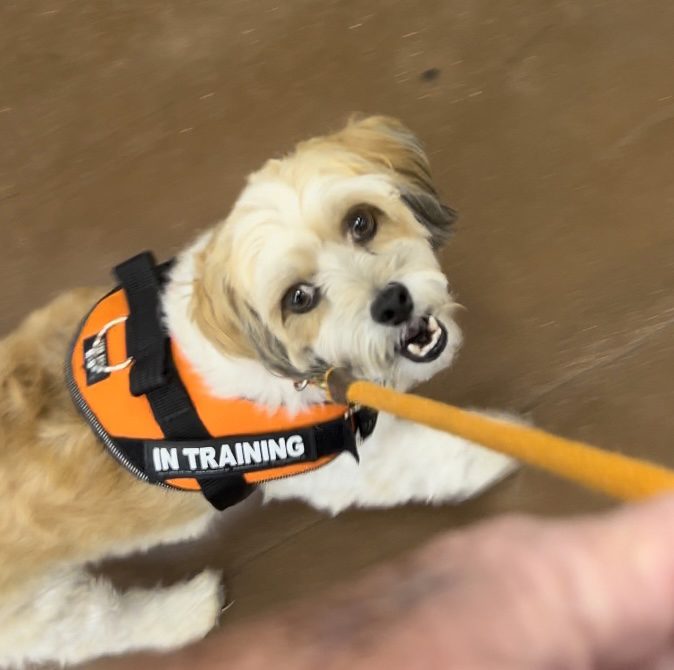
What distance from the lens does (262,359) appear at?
116cm

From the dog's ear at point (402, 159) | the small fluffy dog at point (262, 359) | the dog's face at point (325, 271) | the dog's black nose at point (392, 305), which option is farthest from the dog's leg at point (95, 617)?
the dog's ear at point (402, 159)

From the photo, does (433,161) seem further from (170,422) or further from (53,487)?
(53,487)

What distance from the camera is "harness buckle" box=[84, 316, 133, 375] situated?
123 cm

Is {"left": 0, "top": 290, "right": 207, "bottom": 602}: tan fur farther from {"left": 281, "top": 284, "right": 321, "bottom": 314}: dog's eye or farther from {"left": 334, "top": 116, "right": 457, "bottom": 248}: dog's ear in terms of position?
{"left": 334, "top": 116, "right": 457, "bottom": 248}: dog's ear

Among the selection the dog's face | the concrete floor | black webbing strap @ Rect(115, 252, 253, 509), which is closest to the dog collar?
black webbing strap @ Rect(115, 252, 253, 509)

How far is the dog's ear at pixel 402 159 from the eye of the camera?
120cm

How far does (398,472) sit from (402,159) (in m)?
0.64

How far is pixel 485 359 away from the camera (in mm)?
1678

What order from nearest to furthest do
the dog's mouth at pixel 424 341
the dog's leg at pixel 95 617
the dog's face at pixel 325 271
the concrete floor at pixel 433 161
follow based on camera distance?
the dog's face at pixel 325 271 → the dog's mouth at pixel 424 341 → the dog's leg at pixel 95 617 → the concrete floor at pixel 433 161

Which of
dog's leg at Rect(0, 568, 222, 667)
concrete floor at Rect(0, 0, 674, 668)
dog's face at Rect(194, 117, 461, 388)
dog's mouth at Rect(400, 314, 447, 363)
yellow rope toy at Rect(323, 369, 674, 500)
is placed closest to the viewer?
yellow rope toy at Rect(323, 369, 674, 500)

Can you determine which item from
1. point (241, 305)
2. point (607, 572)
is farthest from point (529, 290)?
point (607, 572)

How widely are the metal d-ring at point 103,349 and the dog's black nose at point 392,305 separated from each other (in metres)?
0.44

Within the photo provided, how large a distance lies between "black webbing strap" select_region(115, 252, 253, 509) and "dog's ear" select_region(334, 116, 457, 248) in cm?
42

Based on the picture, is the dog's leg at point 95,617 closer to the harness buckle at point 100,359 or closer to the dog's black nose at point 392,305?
the harness buckle at point 100,359
